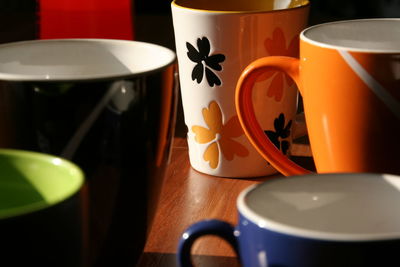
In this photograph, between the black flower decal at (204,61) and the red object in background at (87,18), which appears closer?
the black flower decal at (204,61)

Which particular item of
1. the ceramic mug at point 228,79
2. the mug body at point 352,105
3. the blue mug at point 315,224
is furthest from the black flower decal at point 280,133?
the blue mug at point 315,224

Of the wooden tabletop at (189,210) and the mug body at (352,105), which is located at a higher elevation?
the mug body at (352,105)

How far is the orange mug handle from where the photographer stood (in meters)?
0.60

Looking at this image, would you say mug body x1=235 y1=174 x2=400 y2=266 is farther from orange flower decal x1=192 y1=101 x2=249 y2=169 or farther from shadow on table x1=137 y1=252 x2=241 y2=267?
orange flower decal x1=192 y1=101 x2=249 y2=169

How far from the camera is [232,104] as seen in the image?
2.29ft

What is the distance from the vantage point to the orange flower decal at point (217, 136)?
0.70 m

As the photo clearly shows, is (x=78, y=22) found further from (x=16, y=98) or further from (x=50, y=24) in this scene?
(x=16, y=98)

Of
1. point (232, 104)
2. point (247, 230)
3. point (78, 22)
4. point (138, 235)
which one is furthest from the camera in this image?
point (78, 22)

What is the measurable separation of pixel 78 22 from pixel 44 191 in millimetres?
452

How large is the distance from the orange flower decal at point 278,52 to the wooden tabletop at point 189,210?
8 cm

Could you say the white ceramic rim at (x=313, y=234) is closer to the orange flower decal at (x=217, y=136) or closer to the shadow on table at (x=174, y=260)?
the shadow on table at (x=174, y=260)

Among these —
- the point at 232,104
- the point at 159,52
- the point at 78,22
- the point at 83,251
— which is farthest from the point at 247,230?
the point at 78,22

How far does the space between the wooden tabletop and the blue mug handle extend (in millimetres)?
137

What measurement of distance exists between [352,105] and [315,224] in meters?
0.13
